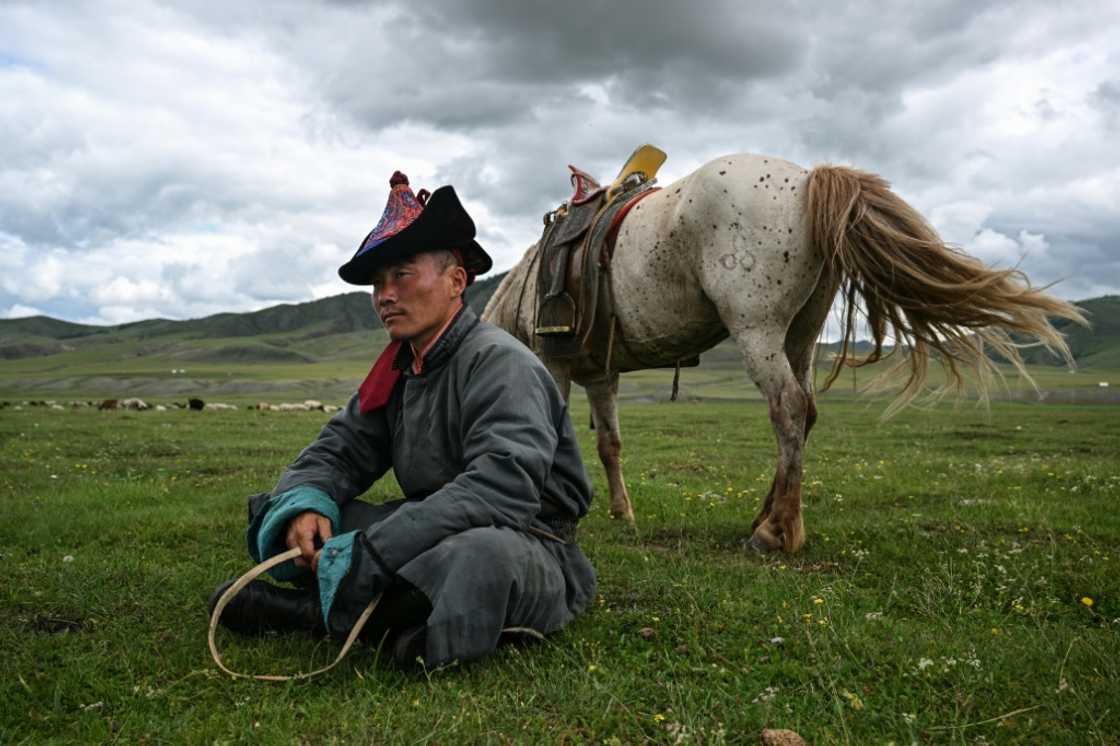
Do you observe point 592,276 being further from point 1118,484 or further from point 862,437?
point 862,437

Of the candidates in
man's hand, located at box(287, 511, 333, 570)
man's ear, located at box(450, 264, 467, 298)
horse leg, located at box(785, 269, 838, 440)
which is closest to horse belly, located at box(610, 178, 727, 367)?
horse leg, located at box(785, 269, 838, 440)

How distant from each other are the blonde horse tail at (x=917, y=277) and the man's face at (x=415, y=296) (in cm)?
288

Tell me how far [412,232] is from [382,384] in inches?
35.6

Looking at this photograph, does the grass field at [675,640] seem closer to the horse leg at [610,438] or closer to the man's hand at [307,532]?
the horse leg at [610,438]

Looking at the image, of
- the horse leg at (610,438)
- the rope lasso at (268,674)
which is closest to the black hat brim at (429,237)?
the rope lasso at (268,674)

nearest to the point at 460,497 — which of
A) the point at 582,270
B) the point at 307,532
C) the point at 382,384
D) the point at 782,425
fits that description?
the point at 307,532

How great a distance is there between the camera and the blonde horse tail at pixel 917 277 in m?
5.50

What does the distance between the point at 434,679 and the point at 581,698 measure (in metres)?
0.67

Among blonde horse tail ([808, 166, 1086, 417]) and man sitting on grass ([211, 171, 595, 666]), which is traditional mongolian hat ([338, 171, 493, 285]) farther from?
blonde horse tail ([808, 166, 1086, 417])

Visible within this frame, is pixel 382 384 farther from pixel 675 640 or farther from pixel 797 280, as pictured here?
pixel 797 280

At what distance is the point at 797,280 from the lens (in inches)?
226

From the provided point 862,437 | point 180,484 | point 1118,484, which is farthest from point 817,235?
point 862,437

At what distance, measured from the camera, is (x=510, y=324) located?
25.2ft

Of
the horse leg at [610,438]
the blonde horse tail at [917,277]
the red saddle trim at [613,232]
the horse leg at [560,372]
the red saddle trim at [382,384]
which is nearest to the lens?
the red saddle trim at [382,384]
